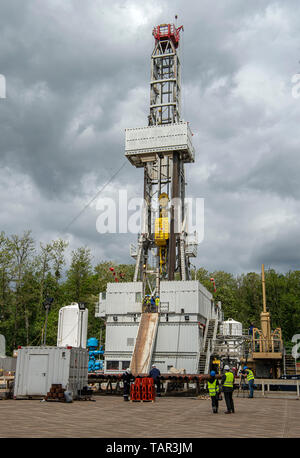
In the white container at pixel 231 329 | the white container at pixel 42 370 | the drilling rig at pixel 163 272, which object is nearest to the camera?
the white container at pixel 42 370

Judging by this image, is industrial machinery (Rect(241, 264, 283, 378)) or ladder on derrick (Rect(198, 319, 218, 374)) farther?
industrial machinery (Rect(241, 264, 283, 378))

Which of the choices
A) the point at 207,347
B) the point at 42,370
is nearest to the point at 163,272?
the point at 207,347

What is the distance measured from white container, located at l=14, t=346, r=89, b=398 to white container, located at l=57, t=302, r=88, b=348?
16.9 m

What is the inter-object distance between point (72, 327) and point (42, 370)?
1884 cm

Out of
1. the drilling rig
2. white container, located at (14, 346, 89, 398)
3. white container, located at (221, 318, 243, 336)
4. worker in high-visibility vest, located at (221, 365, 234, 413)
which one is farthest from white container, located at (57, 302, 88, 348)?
worker in high-visibility vest, located at (221, 365, 234, 413)

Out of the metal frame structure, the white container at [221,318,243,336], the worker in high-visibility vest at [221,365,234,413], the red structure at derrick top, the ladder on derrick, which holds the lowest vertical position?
the worker in high-visibility vest at [221,365,234,413]

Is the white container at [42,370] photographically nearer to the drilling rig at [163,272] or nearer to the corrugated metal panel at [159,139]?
the drilling rig at [163,272]

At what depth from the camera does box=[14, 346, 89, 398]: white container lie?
2183 cm

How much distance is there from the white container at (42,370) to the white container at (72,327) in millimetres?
16943

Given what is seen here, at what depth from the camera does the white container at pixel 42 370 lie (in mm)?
21828

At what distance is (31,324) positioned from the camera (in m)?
58.8

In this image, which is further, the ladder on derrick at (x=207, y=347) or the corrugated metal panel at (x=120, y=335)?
the corrugated metal panel at (x=120, y=335)

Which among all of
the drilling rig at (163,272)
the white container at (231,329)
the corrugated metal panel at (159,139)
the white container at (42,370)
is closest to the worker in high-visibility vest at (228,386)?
the white container at (42,370)

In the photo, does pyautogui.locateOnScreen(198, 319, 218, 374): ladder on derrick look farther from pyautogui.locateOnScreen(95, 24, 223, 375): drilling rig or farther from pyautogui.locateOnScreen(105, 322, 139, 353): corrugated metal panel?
pyautogui.locateOnScreen(105, 322, 139, 353): corrugated metal panel
